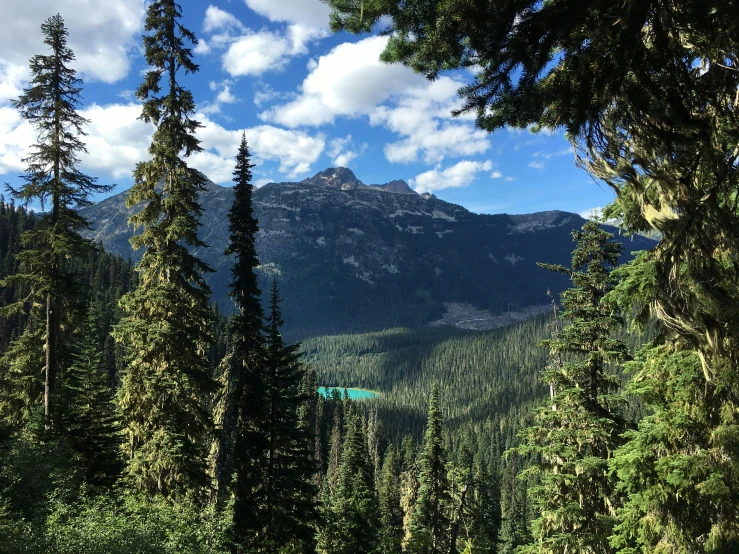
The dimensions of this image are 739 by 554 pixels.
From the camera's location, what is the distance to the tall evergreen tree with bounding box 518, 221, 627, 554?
1306cm

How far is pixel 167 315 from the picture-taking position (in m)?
14.8

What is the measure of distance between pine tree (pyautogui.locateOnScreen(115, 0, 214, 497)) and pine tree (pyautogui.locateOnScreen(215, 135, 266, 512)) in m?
1.37

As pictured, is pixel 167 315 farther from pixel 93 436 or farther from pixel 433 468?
pixel 433 468

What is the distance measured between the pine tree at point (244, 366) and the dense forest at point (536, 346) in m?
0.09

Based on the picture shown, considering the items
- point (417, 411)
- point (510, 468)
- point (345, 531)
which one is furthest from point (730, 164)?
point (417, 411)

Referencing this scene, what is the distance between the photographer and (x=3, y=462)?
1266cm

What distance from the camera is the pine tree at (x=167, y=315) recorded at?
1399cm

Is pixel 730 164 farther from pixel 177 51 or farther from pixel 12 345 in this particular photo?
pixel 12 345

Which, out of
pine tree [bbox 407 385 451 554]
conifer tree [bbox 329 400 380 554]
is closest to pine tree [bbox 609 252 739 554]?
pine tree [bbox 407 385 451 554]

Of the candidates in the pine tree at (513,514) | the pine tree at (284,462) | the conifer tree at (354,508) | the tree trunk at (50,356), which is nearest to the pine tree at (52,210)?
the tree trunk at (50,356)

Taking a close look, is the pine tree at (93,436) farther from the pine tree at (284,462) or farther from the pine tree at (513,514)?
the pine tree at (513,514)

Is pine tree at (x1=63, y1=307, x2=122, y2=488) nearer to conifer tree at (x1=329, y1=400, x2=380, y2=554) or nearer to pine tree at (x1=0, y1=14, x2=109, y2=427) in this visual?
pine tree at (x1=0, y1=14, x2=109, y2=427)

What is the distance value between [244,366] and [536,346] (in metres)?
11.1

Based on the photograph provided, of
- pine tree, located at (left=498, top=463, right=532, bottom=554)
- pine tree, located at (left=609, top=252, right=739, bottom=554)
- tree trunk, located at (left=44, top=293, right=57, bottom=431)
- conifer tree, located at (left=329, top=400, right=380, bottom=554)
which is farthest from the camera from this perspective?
pine tree, located at (left=498, top=463, right=532, bottom=554)
